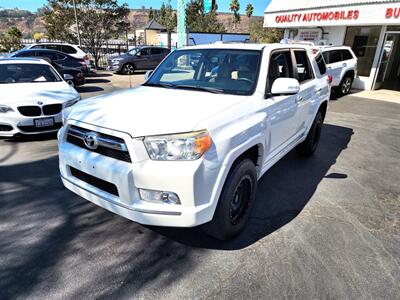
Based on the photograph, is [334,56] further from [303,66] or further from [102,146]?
[102,146]

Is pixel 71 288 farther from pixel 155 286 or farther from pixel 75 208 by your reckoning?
pixel 75 208

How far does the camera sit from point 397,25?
12.2m

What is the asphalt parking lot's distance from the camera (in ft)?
8.09

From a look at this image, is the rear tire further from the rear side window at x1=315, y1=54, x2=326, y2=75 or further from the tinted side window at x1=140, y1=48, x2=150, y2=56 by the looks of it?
the rear side window at x1=315, y1=54, x2=326, y2=75

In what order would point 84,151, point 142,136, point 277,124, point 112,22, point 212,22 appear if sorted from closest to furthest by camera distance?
1. point 142,136
2. point 84,151
3. point 277,124
4. point 112,22
5. point 212,22

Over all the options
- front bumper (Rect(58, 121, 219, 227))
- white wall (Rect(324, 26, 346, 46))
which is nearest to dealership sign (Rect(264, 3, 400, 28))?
white wall (Rect(324, 26, 346, 46))

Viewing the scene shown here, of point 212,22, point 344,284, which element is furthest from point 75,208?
point 212,22

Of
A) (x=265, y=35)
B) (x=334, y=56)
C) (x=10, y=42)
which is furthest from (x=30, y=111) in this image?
(x=10, y=42)

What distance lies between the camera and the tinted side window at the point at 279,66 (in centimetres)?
351

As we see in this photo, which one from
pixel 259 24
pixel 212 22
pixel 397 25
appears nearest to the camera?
pixel 397 25

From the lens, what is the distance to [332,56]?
36.6ft

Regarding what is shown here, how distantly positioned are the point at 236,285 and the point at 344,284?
0.91 metres

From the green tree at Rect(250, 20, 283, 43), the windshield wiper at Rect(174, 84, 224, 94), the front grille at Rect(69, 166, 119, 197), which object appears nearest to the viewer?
the front grille at Rect(69, 166, 119, 197)

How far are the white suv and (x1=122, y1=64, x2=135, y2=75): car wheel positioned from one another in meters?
14.9
